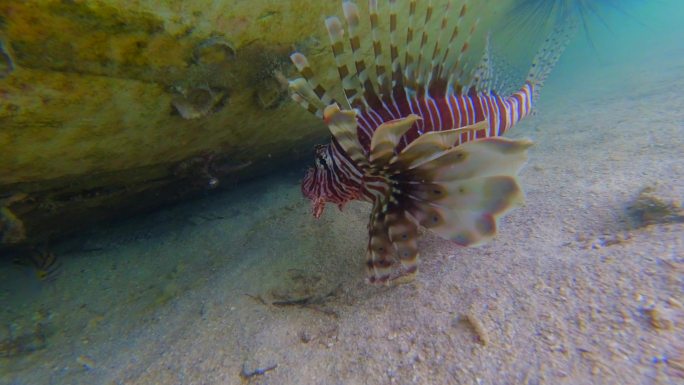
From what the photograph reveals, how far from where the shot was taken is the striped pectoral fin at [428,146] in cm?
168

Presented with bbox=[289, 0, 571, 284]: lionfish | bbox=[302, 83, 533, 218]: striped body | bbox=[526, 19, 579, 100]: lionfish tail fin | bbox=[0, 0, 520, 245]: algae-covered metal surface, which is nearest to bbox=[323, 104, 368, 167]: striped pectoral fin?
bbox=[289, 0, 571, 284]: lionfish

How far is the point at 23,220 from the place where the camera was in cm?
310

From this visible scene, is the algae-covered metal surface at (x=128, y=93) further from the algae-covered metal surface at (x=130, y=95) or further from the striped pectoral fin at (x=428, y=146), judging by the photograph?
the striped pectoral fin at (x=428, y=146)

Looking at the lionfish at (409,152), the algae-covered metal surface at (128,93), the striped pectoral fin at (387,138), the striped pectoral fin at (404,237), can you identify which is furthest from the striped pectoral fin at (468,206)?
the algae-covered metal surface at (128,93)

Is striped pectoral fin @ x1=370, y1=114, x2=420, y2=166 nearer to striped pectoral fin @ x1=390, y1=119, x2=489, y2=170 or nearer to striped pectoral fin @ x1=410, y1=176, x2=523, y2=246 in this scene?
striped pectoral fin @ x1=390, y1=119, x2=489, y2=170

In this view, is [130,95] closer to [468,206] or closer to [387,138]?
[387,138]

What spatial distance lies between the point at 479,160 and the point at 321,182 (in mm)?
1245

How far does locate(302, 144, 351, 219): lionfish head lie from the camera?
2588 mm

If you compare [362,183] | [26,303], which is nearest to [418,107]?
[362,183]

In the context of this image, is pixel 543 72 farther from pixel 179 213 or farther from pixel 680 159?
pixel 179 213

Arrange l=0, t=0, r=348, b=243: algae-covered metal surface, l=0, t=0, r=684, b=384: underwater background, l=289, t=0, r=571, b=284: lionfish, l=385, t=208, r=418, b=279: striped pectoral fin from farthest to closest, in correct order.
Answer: l=385, t=208, r=418, b=279: striped pectoral fin < l=0, t=0, r=348, b=243: algae-covered metal surface < l=289, t=0, r=571, b=284: lionfish < l=0, t=0, r=684, b=384: underwater background

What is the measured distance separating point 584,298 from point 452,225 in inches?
27.2

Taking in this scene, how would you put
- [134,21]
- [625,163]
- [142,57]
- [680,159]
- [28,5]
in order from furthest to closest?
[625,163]
[680,159]
[142,57]
[134,21]
[28,5]

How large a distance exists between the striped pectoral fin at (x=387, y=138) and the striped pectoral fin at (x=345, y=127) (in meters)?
0.11
